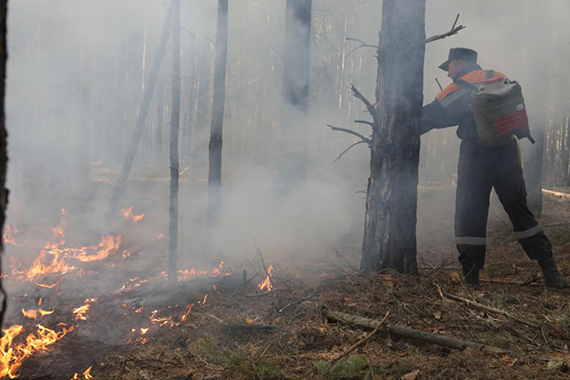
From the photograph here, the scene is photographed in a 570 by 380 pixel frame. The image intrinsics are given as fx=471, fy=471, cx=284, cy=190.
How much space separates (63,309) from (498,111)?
479cm

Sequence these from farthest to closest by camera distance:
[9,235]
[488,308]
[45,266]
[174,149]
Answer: [9,235], [45,266], [174,149], [488,308]

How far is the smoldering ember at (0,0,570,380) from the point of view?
357 centimetres

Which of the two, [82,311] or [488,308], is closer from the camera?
[488,308]

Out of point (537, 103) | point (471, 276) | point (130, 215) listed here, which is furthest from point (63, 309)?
point (537, 103)

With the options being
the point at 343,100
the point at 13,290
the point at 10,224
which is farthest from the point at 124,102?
the point at 13,290

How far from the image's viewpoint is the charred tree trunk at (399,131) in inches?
195

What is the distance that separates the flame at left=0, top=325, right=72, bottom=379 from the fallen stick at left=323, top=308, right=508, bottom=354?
2.45m

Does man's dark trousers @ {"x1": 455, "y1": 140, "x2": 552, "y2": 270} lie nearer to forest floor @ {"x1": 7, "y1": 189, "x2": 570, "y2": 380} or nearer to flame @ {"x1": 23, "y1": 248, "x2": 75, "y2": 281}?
forest floor @ {"x1": 7, "y1": 189, "x2": 570, "y2": 380}

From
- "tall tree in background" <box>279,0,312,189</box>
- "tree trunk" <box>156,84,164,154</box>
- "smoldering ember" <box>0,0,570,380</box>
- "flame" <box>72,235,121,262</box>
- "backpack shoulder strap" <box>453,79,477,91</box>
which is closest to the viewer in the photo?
"smoldering ember" <box>0,0,570,380</box>

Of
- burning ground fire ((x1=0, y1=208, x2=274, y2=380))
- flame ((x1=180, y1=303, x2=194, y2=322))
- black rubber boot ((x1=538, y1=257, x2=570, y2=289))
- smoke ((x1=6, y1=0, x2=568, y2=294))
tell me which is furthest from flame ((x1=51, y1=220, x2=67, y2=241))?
black rubber boot ((x1=538, y1=257, x2=570, y2=289))

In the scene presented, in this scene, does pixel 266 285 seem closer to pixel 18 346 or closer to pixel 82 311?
pixel 82 311

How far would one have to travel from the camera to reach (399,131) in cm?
495

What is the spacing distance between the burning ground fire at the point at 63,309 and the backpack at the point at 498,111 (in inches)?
105

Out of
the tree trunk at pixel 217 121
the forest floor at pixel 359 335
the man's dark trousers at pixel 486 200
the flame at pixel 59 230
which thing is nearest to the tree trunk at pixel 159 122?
the tree trunk at pixel 217 121
